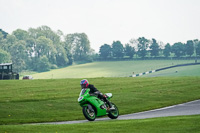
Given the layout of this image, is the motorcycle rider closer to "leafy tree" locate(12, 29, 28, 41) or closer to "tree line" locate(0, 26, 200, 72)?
"tree line" locate(0, 26, 200, 72)

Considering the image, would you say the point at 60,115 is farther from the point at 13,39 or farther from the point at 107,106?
the point at 13,39

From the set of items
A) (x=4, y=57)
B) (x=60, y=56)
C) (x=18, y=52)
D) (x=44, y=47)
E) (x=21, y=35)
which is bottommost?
(x=4, y=57)

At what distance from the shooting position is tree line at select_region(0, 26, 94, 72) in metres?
162

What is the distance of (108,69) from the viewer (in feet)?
524

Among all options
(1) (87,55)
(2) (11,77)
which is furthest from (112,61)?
(2) (11,77)

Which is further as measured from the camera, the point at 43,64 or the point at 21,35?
the point at 21,35

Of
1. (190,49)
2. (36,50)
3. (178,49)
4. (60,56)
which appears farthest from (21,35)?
(190,49)

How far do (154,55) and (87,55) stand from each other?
29.8 meters

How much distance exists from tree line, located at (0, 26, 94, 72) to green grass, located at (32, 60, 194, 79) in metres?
8.88

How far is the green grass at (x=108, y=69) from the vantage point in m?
146

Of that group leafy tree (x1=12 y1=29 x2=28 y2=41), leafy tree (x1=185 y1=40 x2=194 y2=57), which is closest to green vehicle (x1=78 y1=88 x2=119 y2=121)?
leafy tree (x1=12 y1=29 x2=28 y2=41)

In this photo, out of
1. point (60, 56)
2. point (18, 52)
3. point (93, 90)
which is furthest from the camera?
point (60, 56)

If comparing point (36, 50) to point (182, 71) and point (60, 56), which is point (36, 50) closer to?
point (60, 56)

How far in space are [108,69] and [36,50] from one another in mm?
31618
